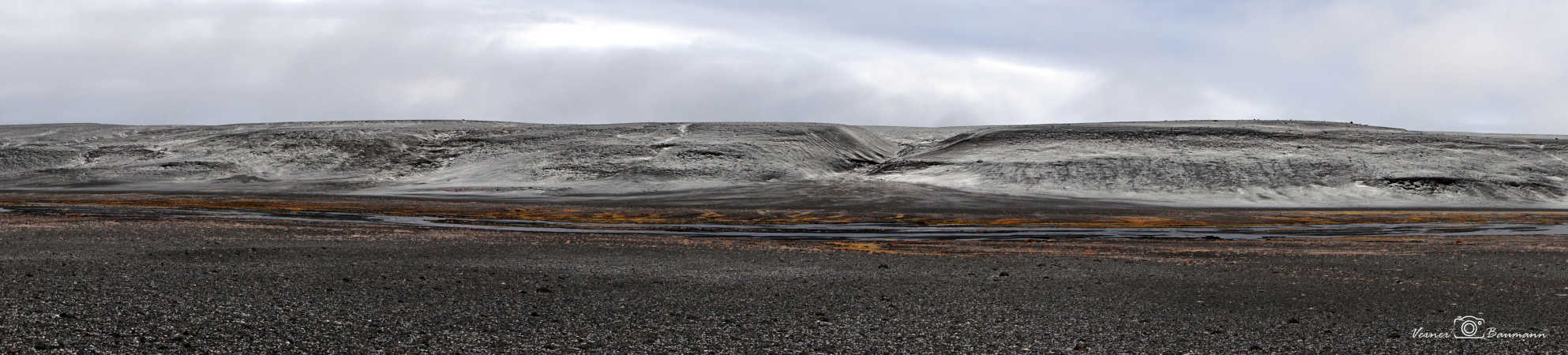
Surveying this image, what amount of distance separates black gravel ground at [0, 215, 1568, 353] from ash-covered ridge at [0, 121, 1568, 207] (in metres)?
53.4

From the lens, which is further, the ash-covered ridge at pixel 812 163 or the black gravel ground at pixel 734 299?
the ash-covered ridge at pixel 812 163

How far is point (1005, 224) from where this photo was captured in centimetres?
5128

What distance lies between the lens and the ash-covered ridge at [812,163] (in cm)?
8531

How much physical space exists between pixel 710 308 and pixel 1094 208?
189 feet

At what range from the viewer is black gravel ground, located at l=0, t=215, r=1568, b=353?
1409 cm

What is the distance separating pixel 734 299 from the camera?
18250 millimetres

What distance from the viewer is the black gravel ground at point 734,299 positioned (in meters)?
14.1

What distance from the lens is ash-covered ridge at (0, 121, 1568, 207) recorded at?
8531 centimetres

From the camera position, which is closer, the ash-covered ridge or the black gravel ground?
the black gravel ground

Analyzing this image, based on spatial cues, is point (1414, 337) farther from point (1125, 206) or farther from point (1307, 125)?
point (1307, 125)

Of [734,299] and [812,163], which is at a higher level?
[734,299]

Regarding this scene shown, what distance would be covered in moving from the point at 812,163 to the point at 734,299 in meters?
83.2

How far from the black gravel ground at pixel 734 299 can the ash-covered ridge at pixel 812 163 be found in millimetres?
53401

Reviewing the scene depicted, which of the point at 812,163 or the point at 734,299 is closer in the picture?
the point at 734,299
